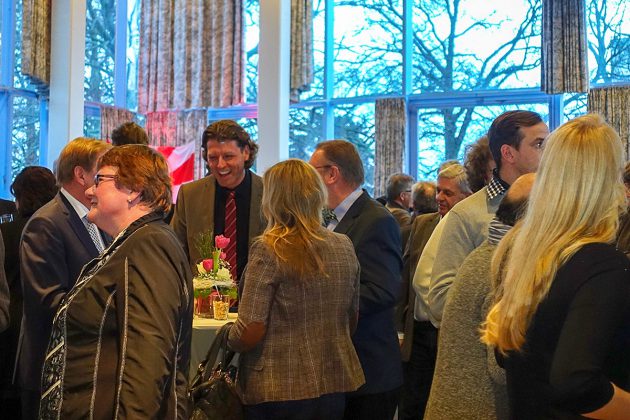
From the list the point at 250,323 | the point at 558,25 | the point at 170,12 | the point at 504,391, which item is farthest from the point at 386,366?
the point at 170,12

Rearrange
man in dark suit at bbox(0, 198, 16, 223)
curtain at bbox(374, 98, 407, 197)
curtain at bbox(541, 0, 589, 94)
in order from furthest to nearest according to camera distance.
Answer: curtain at bbox(374, 98, 407, 197)
curtain at bbox(541, 0, 589, 94)
man in dark suit at bbox(0, 198, 16, 223)

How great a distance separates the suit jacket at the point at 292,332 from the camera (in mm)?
2646

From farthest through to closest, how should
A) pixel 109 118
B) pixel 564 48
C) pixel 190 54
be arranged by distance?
pixel 190 54 → pixel 109 118 → pixel 564 48

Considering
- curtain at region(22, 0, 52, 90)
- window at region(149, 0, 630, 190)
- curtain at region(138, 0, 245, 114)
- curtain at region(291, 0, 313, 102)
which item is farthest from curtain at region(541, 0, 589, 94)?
curtain at region(22, 0, 52, 90)

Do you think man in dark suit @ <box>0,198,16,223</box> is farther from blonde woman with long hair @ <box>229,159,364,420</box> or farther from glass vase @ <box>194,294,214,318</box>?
blonde woman with long hair @ <box>229,159,364,420</box>

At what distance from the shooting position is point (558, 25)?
10812 mm

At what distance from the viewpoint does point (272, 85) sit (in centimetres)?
1144

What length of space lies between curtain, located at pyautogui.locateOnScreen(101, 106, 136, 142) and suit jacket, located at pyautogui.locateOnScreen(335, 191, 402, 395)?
9.78 m

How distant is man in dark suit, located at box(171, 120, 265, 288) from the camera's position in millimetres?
3889

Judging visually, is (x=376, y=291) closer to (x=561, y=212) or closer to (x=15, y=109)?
(x=561, y=212)

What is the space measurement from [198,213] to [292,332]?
1378mm

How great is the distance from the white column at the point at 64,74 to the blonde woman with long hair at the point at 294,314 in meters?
8.79

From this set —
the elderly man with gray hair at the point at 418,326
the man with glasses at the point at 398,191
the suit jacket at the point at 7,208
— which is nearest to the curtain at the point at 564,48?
the man with glasses at the point at 398,191

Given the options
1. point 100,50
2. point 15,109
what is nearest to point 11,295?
point 15,109
